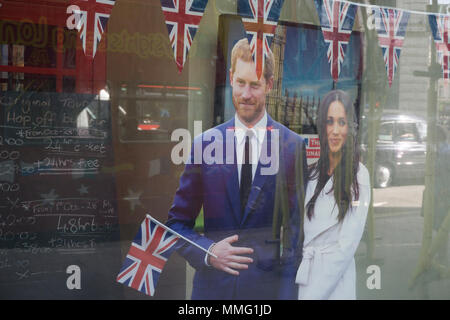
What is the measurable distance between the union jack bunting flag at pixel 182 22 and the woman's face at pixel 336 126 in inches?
52.7

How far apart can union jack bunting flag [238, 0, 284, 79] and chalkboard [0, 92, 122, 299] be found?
130cm

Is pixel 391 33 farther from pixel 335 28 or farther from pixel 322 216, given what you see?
pixel 322 216

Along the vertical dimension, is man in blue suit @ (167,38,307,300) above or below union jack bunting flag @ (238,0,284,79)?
below

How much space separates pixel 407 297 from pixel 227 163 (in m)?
2.19

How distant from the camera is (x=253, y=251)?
4445 millimetres

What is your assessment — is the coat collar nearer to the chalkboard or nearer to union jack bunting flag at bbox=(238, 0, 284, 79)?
union jack bunting flag at bbox=(238, 0, 284, 79)

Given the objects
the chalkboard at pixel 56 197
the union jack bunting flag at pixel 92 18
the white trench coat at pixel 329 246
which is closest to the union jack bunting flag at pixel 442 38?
the white trench coat at pixel 329 246

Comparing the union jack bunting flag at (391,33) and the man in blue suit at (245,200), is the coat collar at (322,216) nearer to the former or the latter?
the man in blue suit at (245,200)

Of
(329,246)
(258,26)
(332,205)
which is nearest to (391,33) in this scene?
(258,26)

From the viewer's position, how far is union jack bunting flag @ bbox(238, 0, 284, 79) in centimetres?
437

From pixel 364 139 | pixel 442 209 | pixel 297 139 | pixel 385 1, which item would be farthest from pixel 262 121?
pixel 442 209

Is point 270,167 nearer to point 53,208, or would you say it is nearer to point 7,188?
point 53,208

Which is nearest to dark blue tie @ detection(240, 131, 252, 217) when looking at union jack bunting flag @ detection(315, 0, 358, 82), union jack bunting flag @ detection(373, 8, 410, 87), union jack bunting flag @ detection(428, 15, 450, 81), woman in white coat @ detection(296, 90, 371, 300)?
woman in white coat @ detection(296, 90, 371, 300)

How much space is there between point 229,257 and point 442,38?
278 cm
